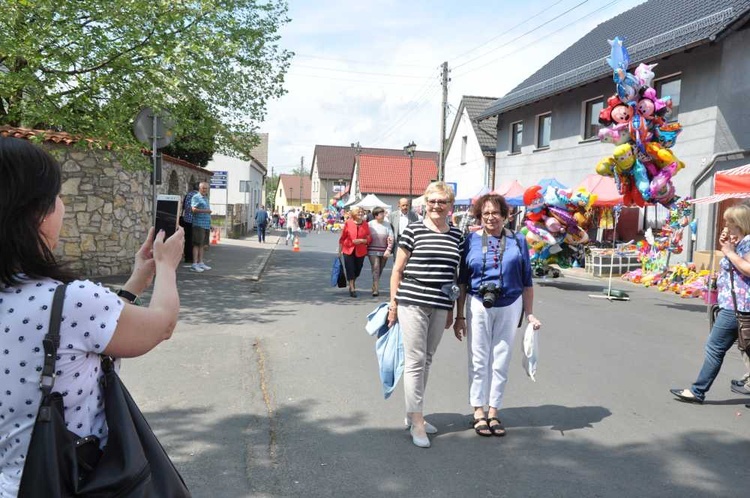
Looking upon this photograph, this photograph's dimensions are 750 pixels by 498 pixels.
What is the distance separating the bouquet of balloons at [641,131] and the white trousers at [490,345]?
26.9 feet

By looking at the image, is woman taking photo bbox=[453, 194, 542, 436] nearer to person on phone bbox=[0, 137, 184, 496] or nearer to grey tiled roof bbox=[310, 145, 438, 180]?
person on phone bbox=[0, 137, 184, 496]

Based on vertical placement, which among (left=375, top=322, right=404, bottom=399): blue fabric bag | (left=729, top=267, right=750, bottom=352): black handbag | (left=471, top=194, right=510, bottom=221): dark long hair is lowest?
(left=375, top=322, right=404, bottom=399): blue fabric bag

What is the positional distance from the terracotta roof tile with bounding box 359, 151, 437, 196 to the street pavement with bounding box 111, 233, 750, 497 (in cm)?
4963

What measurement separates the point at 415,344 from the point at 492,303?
2.09 ft

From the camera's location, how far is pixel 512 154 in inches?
1045

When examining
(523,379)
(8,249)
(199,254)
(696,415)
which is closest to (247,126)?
(199,254)

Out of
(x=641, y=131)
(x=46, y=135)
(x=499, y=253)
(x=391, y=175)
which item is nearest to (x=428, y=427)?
(x=499, y=253)

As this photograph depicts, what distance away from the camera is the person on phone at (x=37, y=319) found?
5.18ft

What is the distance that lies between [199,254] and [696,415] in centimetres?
1127

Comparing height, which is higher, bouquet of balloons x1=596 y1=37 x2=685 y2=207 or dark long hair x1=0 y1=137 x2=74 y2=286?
bouquet of balloons x1=596 y1=37 x2=685 y2=207

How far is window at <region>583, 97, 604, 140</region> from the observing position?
21.1 meters

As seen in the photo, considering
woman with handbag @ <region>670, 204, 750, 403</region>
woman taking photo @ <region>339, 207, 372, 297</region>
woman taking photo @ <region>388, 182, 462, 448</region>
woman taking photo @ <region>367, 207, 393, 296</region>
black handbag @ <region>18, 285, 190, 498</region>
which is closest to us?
black handbag @ <region>18, 285, 190, 498</region>

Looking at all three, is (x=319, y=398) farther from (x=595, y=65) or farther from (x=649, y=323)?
(x=595, y=65)

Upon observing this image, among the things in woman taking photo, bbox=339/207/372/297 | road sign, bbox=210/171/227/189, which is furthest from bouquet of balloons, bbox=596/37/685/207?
road sign, bbox=210/171/227/189
